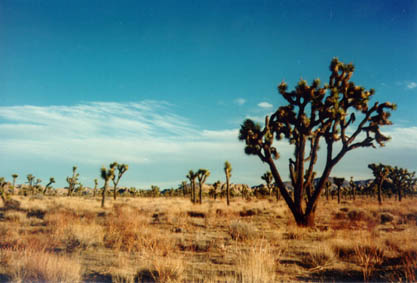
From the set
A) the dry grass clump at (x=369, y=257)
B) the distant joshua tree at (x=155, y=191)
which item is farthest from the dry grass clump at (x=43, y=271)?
the distant joshua tree at (x=155, y=191)

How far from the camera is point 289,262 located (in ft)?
20.9

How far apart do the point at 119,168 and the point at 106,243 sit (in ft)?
113

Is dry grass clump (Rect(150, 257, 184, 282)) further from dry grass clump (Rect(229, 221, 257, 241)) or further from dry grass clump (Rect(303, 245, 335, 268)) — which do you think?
dry grass clump (Rect(229, 221, 257, 241))

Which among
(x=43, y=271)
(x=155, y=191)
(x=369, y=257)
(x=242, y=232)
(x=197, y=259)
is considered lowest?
(x=155, y=191)

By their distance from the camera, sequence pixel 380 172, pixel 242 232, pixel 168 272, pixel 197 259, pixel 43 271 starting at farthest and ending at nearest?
1. pixel 380 172
2. pixel 242 232
3. pixel 197 259
4. pixel 168 272
5. pixel 43 271

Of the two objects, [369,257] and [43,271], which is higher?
[43,271]

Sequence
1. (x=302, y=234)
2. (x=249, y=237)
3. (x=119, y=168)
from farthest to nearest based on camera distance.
Result: (x=119, y=168), (x=302, y=234), (x=249, y=237)

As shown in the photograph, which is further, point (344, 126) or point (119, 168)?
point (119, 168)

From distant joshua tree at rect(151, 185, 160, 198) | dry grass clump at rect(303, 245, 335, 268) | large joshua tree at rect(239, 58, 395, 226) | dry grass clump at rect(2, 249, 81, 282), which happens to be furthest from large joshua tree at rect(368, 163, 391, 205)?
distant joshua tree at rect(151, 185, 160, 198)

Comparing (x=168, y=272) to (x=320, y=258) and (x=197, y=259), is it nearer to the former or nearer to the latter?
(x=197, y=259)

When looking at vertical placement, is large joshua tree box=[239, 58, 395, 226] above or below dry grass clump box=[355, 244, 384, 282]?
above

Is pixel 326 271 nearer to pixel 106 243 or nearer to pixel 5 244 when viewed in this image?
pixel 106 243

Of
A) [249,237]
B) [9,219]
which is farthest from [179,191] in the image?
[249,237]

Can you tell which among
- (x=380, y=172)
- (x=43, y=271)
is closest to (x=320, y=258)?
(x=43, y=271)
